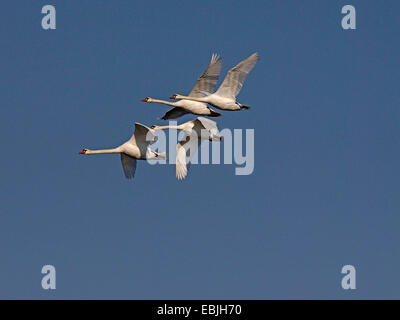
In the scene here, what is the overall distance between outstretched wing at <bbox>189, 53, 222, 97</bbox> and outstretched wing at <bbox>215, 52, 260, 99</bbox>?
8.69 ft

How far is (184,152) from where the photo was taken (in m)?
48.5

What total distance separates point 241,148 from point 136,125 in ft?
15.1

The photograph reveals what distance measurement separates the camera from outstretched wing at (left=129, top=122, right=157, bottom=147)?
45.8 meters

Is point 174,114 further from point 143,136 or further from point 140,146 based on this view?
point 143,136

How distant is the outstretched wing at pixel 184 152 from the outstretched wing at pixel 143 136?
1897 mm

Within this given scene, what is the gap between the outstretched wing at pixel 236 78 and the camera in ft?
153

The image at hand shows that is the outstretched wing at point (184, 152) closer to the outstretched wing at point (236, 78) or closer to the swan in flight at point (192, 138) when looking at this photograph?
the swan in flight at point (192, 138)

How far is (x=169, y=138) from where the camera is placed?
49781mm

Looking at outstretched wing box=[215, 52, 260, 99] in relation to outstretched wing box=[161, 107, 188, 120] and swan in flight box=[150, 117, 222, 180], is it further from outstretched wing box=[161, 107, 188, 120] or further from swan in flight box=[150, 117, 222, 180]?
outstretched wing box=[161, 107, 188, 120]

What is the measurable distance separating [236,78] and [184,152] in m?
3.89

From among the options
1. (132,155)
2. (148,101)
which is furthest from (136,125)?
(148,101)

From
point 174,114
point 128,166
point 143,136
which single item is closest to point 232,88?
point 143,136

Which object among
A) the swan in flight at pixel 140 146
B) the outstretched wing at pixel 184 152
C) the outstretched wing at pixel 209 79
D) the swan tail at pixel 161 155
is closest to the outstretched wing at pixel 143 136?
the swan in flight at pixel 140 146

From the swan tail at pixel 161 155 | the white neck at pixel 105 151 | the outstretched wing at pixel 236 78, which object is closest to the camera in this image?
the outstretched wing at pixel 236 78
